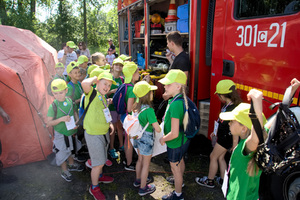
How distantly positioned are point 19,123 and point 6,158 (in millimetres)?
569

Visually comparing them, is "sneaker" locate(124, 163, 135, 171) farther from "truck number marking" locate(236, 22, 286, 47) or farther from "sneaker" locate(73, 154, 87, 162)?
"truck number marking" locate(236, 22, 286, 47)

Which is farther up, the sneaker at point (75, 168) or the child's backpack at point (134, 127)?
the child's backpack at point (134, 127)

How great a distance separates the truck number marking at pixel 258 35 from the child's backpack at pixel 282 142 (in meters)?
1.07

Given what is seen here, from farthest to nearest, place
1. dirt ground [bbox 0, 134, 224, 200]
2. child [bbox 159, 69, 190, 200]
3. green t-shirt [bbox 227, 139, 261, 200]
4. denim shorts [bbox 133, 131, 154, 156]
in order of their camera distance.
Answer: dirt ground [bbox 0, 134, 224, 200] < denim shorts [bbox 133, 131, 154, 156] < child [bbox 159, 69, 190, 200] < green t-shirt [bbox 227, 139, 261, 200]

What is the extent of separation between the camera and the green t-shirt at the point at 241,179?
1.66 metres

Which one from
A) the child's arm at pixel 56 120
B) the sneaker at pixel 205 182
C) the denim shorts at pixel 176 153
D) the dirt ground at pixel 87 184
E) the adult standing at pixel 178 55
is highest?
the adult standing at pixel 178 55

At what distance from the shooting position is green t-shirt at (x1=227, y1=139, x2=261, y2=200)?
1.66 metres

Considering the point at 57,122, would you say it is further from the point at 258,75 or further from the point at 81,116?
the point at 258,75

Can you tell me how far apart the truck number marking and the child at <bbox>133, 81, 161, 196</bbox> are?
120 centimetres

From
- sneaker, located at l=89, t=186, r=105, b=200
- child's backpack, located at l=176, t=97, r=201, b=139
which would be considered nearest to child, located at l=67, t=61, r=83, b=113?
sneaker, located at l=89, t=186, r=105, b=200

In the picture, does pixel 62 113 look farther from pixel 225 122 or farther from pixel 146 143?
pixel 225 122

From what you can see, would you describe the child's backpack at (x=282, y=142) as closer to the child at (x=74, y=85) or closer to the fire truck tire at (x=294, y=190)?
the fire truck tire at (x=294, y=190)

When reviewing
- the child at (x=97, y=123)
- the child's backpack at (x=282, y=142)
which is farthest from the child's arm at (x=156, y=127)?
the child's backpack at (x=282, y=142)

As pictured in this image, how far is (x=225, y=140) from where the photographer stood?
8.48ft
